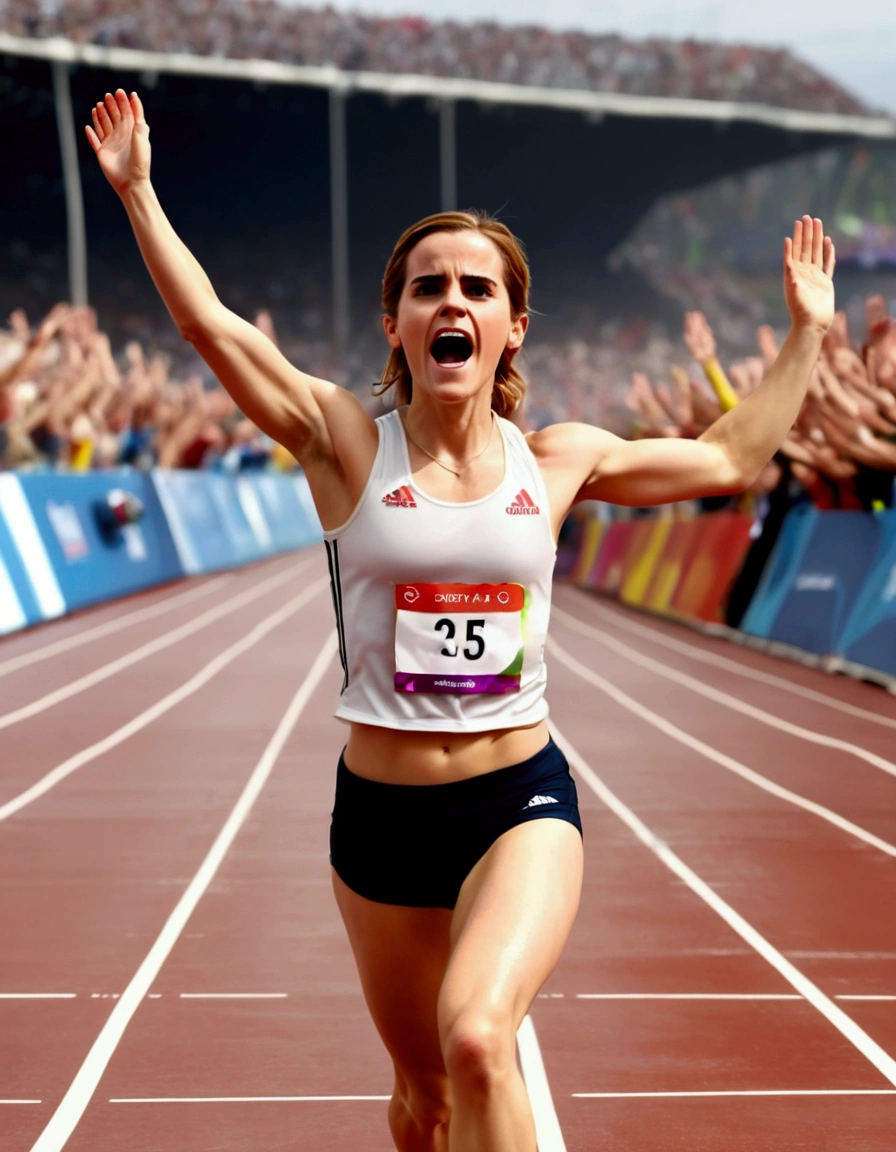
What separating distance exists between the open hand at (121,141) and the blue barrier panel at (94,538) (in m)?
15.2

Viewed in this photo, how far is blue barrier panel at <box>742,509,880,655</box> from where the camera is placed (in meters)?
14.3

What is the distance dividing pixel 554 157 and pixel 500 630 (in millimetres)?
59656

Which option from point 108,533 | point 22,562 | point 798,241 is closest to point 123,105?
point 798,241

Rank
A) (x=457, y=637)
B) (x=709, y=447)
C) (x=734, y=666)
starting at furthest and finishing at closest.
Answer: (x=734, y=666) < (x=709, y=447) < (x=457, y=637)

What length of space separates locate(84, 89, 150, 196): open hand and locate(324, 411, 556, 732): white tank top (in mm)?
706

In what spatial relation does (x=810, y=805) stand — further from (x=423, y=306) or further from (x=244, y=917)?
(x=423, y=306)

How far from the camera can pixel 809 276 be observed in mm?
3754

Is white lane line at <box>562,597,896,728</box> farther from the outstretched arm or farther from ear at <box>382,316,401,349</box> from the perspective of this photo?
ear at <box>382,316,401,349</box>

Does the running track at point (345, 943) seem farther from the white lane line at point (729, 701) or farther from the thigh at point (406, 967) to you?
the thigh at point (406, 967)

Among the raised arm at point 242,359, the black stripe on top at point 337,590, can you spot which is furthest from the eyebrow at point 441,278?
the black stripe on top at point 337,590

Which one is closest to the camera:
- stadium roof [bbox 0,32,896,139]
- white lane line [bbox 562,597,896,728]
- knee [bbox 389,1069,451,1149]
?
knee [bbox 389,1069,451,1149]

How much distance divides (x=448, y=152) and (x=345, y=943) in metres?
53.8

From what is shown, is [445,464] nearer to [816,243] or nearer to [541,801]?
[541,801]

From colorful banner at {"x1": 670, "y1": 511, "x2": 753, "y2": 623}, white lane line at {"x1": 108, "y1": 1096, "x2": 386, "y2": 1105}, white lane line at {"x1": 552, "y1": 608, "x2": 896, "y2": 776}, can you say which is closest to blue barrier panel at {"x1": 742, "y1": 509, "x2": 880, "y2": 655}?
colorful banner at {"x1": 670, "y1": 511, "x2": 753, "y2": 623}
